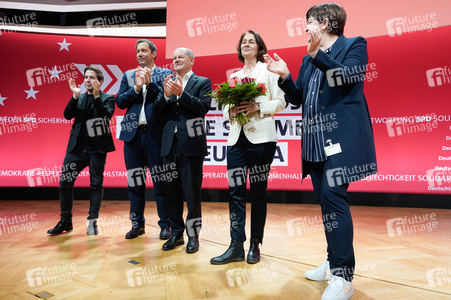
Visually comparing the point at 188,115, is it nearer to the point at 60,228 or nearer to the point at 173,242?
the point at 173,242

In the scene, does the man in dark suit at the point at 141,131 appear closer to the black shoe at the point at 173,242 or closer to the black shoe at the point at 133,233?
the black shoe at the point at 133,233

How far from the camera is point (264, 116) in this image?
2.68 metres

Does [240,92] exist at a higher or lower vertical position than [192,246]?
higher

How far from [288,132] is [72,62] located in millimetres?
4169

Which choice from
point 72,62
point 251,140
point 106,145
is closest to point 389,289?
point 251,140

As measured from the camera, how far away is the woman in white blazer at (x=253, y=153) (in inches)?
104

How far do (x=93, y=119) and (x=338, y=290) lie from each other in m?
3.10

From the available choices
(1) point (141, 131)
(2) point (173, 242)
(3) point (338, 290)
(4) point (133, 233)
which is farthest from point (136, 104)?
(3) point (338, 290)

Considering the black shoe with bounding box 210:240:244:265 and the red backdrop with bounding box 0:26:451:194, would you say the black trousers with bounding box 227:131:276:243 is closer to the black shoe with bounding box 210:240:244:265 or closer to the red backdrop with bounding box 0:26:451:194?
the black shoe with bounding box 210:240:244:265

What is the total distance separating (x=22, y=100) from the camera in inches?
232

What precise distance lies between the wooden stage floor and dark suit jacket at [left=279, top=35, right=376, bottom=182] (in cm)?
88

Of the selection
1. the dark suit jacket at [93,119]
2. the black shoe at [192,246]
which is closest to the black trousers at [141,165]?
the dark suit jacket at [93,119]

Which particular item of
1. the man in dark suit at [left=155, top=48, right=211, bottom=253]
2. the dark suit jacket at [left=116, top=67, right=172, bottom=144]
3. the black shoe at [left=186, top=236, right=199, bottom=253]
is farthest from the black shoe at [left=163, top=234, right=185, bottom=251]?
the dark suit jacket at [left=116, top=67, right=172, bottom=144]

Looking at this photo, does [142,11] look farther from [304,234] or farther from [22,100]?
[304,234]
